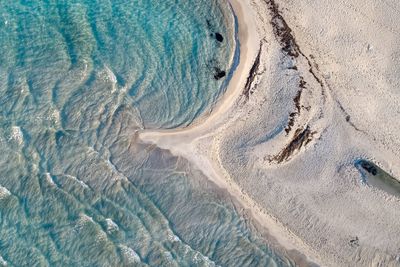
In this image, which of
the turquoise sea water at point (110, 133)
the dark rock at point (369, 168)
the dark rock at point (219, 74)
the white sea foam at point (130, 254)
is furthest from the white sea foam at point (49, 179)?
the dark rock at point (369, 168)

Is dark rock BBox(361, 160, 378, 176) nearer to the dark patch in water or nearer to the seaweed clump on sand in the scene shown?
the seaweed clump on sand


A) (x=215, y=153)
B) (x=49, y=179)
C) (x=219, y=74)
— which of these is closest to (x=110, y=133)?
(x=49, y=179)

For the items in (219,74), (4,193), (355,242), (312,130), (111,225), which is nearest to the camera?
(355,242)

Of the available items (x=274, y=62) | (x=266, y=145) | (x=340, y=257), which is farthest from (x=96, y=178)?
(x=340, y=257)

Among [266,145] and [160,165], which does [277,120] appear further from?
[160,165]

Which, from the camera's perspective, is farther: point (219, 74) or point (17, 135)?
point (219, 74)

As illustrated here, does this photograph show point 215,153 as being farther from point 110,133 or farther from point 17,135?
point 17,135

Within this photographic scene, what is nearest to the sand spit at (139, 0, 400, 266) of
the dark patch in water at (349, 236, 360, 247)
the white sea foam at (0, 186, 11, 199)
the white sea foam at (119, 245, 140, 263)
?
the dark patch in water at (349, 236, 360, 247)

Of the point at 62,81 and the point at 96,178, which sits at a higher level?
the point at 62,81
